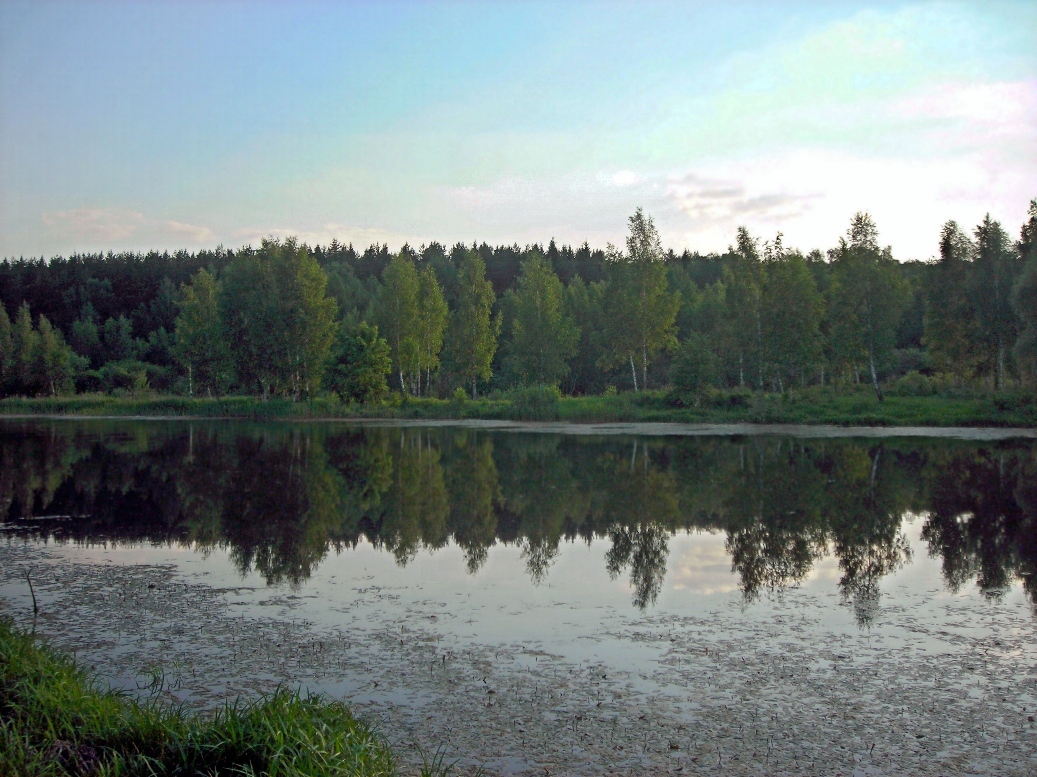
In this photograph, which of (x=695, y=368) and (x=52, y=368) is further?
(x=52, y=368)

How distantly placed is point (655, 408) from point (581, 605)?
42229mm

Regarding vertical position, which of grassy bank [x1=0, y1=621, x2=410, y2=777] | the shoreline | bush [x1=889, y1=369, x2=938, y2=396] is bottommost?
the shoreline

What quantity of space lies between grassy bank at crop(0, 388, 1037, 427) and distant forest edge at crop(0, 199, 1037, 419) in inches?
20.9

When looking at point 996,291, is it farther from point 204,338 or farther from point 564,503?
point 204,338

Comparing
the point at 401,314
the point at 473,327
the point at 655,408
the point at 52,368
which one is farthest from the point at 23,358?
the point at 655,408

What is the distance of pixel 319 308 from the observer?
2527 inches

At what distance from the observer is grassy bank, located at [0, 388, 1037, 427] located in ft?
144

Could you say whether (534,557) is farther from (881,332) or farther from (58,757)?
(881,332)

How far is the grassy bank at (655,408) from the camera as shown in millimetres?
44031

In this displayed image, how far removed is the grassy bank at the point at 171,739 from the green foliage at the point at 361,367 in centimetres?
5162

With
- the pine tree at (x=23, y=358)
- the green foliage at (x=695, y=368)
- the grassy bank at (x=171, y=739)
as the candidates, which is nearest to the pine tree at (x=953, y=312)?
the green foliage at (x=695, y=368)

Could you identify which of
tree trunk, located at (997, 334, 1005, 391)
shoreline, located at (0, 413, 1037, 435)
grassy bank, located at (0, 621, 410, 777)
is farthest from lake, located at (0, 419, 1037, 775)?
tree trunk, located at (997, 334, 1005, 391)

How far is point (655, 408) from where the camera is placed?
170 ft

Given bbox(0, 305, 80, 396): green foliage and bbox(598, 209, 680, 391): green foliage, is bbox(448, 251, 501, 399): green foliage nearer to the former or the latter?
bbox(598, 209, 680, 391): green foliage
